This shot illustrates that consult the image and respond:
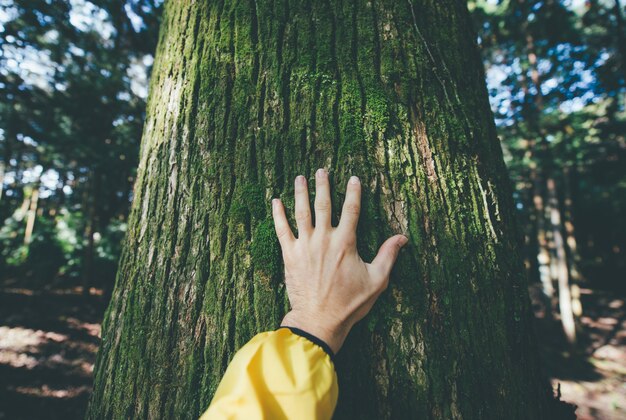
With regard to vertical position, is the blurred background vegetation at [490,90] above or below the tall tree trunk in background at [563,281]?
above

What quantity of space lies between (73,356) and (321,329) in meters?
9.53

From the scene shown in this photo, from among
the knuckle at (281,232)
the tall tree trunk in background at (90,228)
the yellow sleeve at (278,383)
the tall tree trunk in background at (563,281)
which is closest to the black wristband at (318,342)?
the yellow sleeve at (278,383)

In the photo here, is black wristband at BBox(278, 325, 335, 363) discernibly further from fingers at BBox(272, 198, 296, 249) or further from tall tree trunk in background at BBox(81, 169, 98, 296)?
tall tree trunk in background at BBox(81, 169, 98, 296)

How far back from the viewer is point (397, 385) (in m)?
1.13

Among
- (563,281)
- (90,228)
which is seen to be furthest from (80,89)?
(563,281)

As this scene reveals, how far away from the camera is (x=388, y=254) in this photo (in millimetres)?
1197

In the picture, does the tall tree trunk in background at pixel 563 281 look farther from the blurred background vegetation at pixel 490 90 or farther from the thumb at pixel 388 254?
the thumb at pixel 388 254

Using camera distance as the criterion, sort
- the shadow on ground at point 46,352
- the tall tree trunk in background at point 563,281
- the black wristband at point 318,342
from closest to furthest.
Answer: the black wristband at point 318,342
the shadow on ground at point 46,352
the tall tree trunk in background at point 563,281

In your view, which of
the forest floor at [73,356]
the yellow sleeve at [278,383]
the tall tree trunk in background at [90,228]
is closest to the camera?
the yellow sleeve at [278,383]

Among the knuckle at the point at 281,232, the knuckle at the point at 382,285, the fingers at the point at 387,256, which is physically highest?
the knuckle at the point at 281,232

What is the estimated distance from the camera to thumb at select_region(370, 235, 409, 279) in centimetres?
118

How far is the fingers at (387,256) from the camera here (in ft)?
3.86

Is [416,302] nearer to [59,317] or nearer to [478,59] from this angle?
[478,59]

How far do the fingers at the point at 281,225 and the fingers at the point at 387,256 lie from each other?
0.34 m
